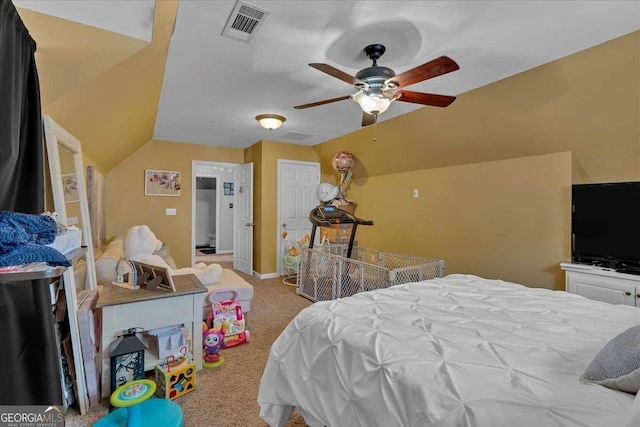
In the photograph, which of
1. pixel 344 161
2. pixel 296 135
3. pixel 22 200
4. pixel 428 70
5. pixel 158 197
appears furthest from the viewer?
pixel 158 197

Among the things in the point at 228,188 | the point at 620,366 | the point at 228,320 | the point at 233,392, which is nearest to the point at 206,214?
the point at 228,188

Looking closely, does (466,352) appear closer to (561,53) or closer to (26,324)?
(26,324)

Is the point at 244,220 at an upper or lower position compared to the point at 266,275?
upper

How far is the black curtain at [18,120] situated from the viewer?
111 cm

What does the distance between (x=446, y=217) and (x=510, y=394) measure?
3392 mm

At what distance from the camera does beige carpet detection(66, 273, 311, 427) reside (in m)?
1.82

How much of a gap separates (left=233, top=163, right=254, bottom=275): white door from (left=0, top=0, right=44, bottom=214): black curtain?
160 inches

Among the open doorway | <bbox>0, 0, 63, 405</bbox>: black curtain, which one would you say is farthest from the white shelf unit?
the open doorway

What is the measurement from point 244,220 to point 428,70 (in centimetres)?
459

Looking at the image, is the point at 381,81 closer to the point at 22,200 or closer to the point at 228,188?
the point at 22,200

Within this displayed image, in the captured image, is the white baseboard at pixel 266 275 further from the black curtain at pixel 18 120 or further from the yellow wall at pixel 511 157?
the black curtain at pixel 18 120

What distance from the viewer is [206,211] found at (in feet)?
28.7

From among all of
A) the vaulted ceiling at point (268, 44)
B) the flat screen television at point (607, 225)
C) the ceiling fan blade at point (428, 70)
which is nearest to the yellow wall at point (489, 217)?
the flat screen television at point (607, 225)

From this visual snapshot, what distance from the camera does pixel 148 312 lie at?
84.0 inches
